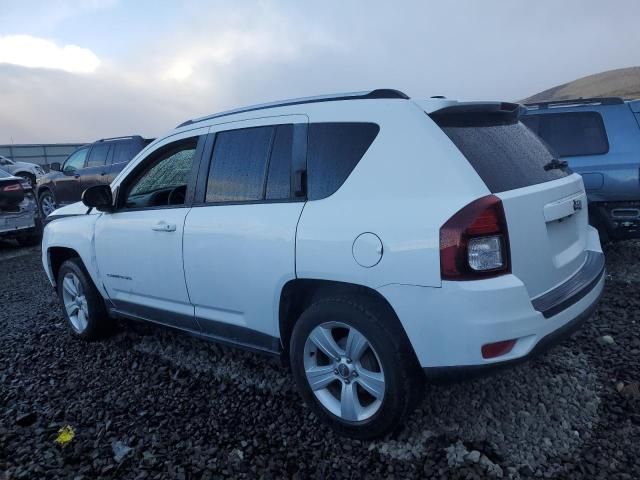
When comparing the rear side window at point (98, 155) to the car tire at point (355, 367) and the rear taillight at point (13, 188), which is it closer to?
the rear taillight at point (13, 188)

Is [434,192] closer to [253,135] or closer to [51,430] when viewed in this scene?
[253,135]

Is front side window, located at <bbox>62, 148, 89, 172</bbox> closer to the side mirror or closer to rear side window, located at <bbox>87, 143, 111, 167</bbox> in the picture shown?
rear side window, located at <bbox>87, 143, 111, 167</bbox>

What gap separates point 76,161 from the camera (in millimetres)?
11906

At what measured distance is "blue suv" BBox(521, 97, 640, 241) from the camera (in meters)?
5.40

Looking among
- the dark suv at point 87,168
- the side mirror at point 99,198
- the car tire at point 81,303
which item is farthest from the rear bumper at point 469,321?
the dark suv at point 87,168

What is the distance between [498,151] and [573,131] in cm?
400

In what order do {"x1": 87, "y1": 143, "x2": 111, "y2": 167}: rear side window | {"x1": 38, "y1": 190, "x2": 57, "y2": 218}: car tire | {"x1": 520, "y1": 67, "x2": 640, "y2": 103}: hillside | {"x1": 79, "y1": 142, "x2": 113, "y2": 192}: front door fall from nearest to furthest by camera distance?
1. {"x1": 79, "y1": 142, "x2": 113, "y2": 192}: front door
2. {"x1": 87, "y1": 143, "x2": 111, "y2": 167}: rear side window
3. {"x1": 38, "y1": 190, "x2": 57, "y2": 218}: car tire
4. {"x1": 520, "y1": 67, "x2": 640, "y2": 103}: hillside

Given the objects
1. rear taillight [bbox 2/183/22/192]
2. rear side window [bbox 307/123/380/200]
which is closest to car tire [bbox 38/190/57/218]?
rear taillight [bbox 2/183/22/192]

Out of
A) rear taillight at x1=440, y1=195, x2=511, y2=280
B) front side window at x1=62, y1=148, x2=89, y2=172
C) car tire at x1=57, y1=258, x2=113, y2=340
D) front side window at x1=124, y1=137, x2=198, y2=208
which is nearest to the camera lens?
rear taillight at x1=440, y1=195, x2=511, y2=280

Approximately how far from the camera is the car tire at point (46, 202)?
496 inches

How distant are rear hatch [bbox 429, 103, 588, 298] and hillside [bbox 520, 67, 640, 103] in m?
51.8

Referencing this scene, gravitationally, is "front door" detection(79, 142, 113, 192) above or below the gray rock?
above

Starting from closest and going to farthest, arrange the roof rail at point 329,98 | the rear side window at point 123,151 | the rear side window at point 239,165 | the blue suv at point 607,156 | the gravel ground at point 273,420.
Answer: the gravel ground at point 273,420, the roof rail at point 329,98, the rear side window at point 239,165, the blue suv at point 607,156, the rear side window at point 123,151

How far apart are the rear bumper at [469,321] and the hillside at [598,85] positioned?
5267 centimetres
